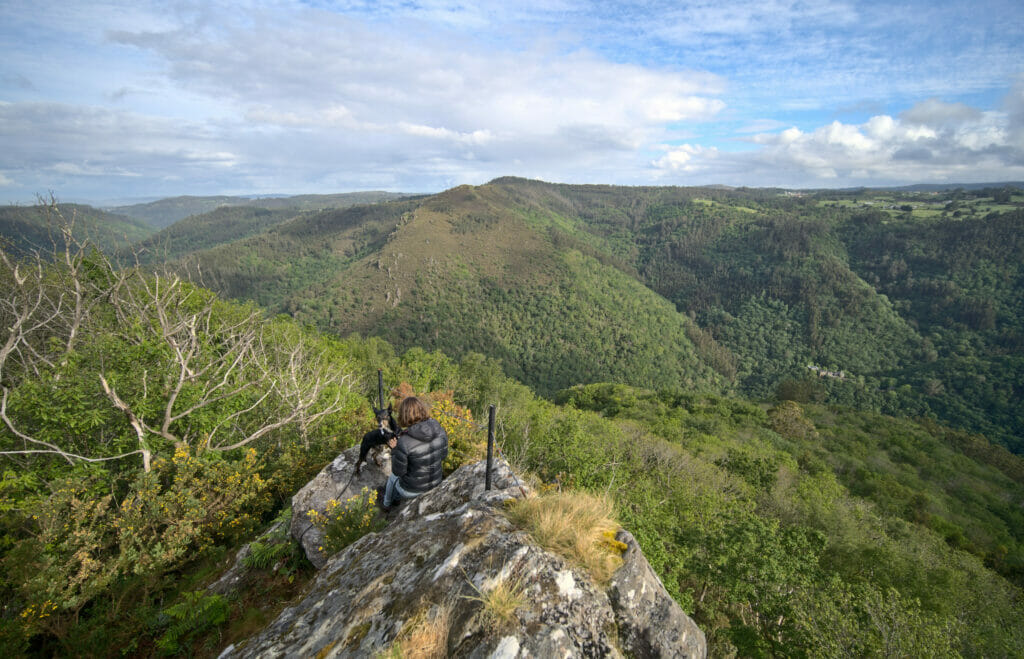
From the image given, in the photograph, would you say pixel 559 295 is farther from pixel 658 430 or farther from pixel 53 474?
pixel 53 474

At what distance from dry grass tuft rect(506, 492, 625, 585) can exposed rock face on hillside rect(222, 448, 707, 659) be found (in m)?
0.09

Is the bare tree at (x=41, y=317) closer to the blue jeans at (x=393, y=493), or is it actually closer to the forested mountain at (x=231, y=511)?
the forested mountain at (x=231, y=511)

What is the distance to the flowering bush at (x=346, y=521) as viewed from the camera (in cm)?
544

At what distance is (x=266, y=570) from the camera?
577 cm

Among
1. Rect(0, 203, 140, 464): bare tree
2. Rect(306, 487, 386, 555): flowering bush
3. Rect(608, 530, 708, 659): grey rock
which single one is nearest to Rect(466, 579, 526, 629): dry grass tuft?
Rect(608, 530, 708, 659): grey rock

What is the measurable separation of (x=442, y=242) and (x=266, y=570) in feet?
449

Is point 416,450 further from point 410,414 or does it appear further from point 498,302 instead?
point 498,302

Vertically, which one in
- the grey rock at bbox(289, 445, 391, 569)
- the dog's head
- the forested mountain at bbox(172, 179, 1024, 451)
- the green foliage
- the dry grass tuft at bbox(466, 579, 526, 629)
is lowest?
the forested mountain at bbox(172, 179, 1024, 451)

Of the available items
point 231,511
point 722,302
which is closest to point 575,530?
point 231,511

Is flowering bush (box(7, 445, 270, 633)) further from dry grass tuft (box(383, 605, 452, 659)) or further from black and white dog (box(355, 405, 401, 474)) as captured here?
dry grass tuft (box(383, 605, 452, 659))

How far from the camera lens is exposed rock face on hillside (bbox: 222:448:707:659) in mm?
2848

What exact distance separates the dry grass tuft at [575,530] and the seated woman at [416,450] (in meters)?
1.95

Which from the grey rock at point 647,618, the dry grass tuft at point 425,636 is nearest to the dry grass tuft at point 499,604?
the dry grass tuft at point 425,636

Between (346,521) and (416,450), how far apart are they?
61.8 inches
